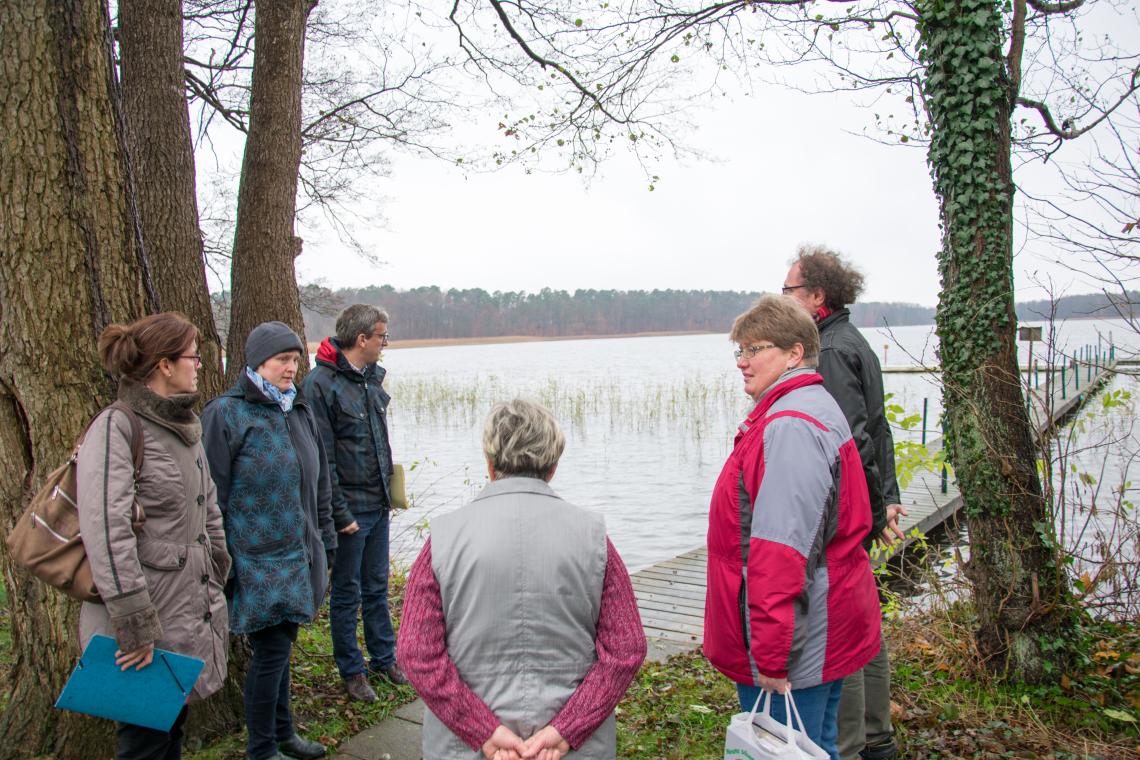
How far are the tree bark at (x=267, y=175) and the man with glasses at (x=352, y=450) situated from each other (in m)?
1.58

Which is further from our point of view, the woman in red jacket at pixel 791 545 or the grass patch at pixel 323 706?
the grass patch at pixel 323 706

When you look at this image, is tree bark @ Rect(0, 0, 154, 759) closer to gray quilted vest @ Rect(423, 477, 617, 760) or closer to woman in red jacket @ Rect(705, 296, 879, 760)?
gray quilted vest @ Rect(423, 477, 617, 760)

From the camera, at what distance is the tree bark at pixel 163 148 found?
167 inches

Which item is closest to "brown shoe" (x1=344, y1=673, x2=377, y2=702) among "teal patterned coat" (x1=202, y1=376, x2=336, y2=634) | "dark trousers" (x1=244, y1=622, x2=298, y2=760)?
"dark trousers" (x1=244, y1=622, x2=298, y2=760)

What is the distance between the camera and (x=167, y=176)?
14.3 feet

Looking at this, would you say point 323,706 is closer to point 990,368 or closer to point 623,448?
point 990,368

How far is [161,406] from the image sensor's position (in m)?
2.51

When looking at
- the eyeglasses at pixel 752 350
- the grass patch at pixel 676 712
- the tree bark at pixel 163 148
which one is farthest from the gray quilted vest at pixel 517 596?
the tree bark at pixel 163 148

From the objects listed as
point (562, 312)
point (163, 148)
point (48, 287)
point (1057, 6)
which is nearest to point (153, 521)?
point (48, 287)

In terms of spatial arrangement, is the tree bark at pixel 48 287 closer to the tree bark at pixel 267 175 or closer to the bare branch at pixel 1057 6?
the tree bark at pixel 267 175

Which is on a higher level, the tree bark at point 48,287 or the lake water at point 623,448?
the tree bark at point 48,287

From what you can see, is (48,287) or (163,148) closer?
(48,287)

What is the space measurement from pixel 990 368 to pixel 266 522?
10.4 ft

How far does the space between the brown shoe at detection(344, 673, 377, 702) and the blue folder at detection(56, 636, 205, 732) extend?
141cm
